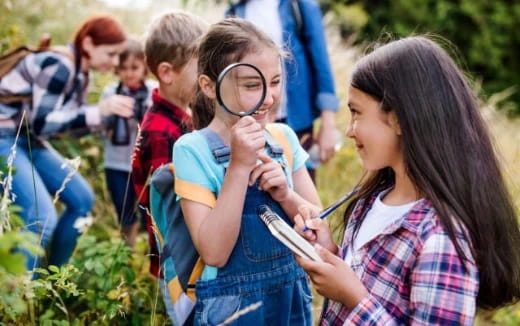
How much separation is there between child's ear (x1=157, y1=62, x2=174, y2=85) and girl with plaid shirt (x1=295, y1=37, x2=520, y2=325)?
1103 millimetres

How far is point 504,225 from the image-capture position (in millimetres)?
1749

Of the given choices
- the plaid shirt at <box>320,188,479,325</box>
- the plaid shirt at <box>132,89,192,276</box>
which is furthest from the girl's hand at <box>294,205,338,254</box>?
the plaid shirt at <box>132,89,192,276</box>

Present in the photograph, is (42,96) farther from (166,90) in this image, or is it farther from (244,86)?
(244,86)

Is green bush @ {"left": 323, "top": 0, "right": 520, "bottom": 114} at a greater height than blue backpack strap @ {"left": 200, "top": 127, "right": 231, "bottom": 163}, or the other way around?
blue backpack strap @ {"left": 200, "top": 127, "right": 231, "bottom": 163}

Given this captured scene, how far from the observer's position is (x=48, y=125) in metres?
3.17

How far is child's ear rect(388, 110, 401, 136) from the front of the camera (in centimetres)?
175

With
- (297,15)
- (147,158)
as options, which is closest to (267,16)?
(297,15)

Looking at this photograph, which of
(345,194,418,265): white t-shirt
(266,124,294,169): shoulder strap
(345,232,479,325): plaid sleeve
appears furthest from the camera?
(266,124,294,169): shoulder strap

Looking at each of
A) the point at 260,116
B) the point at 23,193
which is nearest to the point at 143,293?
the point at 23,193

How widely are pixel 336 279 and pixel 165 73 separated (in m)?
1.40

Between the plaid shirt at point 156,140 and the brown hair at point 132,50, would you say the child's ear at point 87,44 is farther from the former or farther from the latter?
the plaid shirt at point 156,140

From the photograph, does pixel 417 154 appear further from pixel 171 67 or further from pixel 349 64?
pixel 349 64

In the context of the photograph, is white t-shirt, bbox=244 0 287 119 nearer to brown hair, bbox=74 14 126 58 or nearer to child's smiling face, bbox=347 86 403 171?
brown hair, bbox=74 14 126 58

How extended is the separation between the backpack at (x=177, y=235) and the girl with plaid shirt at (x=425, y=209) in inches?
15.4
